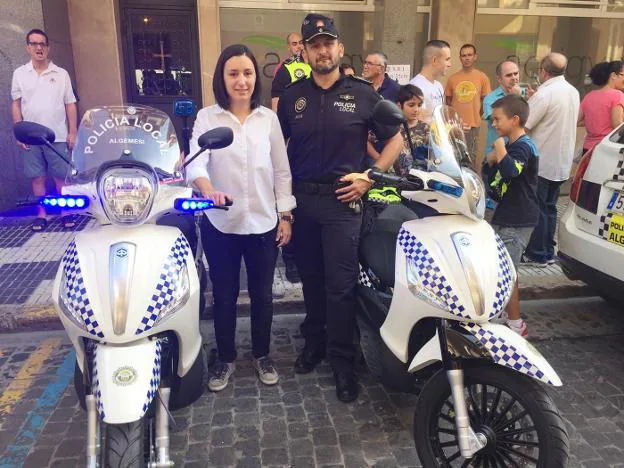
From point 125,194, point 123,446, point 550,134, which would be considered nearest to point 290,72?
point 550,134

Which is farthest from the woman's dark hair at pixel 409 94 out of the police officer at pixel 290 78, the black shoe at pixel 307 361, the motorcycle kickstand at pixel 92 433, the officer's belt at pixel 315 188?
the motorcycle kickstand at pixel 92 433

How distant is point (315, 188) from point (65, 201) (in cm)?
137

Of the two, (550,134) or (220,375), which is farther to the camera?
(550,134)

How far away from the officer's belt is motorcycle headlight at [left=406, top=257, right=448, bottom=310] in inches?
28.2

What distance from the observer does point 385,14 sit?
24.0ft

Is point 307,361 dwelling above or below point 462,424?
below

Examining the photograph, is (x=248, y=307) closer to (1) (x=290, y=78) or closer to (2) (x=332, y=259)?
(2) (x=332, y=259)

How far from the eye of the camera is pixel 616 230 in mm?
3221

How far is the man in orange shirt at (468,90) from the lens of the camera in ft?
21.7

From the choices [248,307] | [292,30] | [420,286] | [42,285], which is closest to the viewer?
[420,286]

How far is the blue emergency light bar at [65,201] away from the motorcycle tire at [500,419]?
5.45 ft

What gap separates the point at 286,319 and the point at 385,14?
16.3 ft

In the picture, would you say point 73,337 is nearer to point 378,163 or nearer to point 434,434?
point 434,434

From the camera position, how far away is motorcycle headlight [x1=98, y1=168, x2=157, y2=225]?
2143mm
